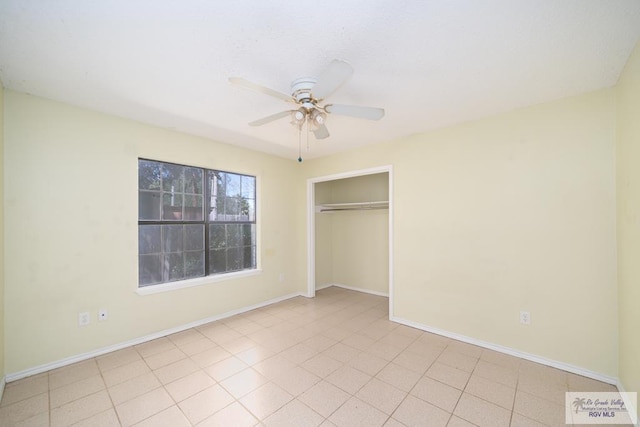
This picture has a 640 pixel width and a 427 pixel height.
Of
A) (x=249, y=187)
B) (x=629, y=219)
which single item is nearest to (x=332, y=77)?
(x=629, y=219)

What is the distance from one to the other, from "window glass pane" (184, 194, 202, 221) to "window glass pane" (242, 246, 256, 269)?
2.89 feet

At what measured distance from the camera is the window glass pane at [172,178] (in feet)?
10.4

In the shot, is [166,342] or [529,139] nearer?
[529,139]

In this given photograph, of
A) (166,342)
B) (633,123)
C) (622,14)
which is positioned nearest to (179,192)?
(166,342)

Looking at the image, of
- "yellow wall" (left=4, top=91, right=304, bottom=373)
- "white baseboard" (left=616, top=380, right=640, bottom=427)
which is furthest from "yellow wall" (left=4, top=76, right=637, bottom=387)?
"white baseboard" (left=616, top=380, right=640, bottom=427)

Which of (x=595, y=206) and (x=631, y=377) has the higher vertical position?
(x=595, y=206)

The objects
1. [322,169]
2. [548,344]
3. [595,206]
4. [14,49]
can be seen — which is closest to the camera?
[14,49]

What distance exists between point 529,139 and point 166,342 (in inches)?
165

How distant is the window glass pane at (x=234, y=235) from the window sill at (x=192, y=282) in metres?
0.41

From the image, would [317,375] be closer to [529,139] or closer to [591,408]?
[591,408]

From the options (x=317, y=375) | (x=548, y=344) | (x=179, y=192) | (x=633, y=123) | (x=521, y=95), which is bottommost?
(x=317, y=375)

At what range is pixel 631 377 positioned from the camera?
178 cm

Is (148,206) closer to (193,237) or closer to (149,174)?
(149,174)

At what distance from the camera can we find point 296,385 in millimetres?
2109
